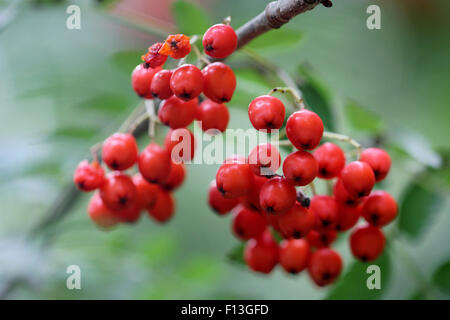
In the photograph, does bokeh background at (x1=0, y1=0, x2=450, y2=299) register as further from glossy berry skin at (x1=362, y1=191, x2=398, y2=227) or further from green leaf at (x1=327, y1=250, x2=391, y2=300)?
glossy berry skin at (x1=362, y1=191, x2=398, y2=227)

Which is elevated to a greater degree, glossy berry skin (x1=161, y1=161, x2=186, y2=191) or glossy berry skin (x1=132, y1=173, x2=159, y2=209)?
glossy berry skin (x1=161, y1=161, x2=186, y2=191)

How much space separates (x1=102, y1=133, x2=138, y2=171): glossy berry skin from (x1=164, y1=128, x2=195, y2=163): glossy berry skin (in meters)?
0.07

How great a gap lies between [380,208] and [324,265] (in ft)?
0.58

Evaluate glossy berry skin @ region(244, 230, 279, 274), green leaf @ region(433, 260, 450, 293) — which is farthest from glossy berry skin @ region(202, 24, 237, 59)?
green leaf @ region(433, 260, 450, 293)

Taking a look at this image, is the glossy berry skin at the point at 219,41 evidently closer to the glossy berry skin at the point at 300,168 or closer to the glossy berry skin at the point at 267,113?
the glossy berry skin at the point at 267,113

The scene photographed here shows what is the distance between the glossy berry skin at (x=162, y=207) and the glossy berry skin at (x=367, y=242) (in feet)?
1.37

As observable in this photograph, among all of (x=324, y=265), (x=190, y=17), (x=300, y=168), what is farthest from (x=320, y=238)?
(x=190, y=17)

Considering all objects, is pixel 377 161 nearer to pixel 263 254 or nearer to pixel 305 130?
pixel 305 130

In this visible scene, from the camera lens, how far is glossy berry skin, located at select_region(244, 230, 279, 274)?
988mm

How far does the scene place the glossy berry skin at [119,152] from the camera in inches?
33.7

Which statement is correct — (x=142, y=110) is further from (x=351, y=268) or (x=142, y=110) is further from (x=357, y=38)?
(x=357, y=38)

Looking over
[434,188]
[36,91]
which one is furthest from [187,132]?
[36,91]

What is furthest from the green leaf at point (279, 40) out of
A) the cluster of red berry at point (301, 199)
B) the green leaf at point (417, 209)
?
the green leaf at point (417, 209)

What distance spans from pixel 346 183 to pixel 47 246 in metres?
0.92
